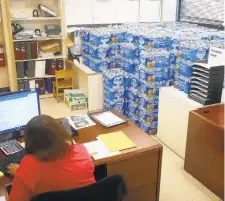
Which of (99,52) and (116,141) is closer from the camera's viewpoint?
(116,141)

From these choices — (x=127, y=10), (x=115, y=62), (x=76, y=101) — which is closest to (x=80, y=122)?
(x=115, y=62)

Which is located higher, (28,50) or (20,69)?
(28,50)

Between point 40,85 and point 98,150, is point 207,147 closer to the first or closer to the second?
point 98,150

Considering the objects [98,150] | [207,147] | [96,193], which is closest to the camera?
[96,193]

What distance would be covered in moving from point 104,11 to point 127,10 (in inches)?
17.7

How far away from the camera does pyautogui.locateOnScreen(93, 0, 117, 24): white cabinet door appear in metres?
5.19

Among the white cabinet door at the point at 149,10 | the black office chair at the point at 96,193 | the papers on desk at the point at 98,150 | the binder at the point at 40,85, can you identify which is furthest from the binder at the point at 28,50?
the black office chair at the point at 96,193

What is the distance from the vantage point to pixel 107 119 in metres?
2.42

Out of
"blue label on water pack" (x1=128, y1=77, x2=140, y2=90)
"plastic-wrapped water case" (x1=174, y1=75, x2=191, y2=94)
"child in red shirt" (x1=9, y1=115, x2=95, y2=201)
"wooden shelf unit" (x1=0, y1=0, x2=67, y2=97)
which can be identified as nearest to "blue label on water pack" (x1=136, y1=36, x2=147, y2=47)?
"blue label on water pack" (x1=128, y1=77, x2=140, y2=90)

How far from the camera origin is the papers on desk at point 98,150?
1.95 meters

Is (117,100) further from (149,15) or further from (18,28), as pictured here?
(149,15)

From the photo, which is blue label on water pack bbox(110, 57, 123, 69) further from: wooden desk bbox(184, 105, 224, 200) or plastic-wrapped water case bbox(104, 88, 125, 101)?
wooden desk bbox(184, 105, 224, 200)

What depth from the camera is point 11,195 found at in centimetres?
151

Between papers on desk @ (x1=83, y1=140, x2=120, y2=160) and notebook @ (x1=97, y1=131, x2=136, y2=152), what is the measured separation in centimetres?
3
